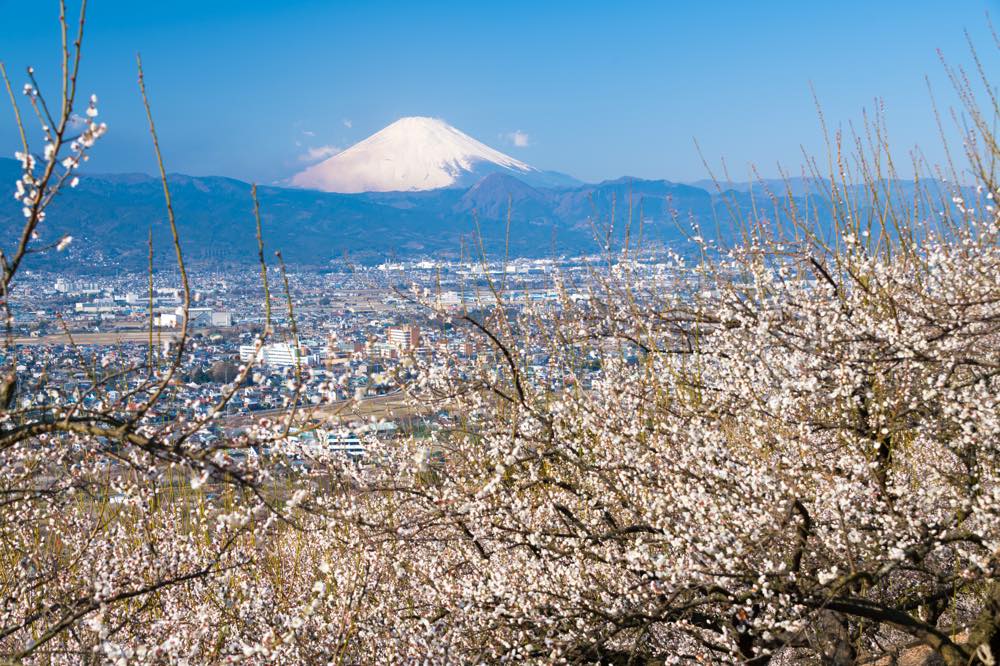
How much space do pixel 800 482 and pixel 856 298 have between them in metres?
1.35

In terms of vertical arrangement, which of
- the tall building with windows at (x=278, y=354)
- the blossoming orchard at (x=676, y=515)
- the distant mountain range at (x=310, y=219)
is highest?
the distant mountain range at (x=310, y=219)

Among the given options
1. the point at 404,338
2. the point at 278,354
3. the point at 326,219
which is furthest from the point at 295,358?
the point at 326,219

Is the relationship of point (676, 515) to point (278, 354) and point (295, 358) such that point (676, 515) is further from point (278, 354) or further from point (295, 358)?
point (278, 354)

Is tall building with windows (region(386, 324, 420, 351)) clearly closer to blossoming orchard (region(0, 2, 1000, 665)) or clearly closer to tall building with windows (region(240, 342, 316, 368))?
blossoming orchard (region(0, 2, 1000, 665))

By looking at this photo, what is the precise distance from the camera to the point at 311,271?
48.5 m

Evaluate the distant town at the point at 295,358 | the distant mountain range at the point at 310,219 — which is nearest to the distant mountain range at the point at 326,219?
the distant mountain range at the point at 310,219

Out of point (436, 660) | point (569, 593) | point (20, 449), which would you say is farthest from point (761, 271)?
point (20, 449)

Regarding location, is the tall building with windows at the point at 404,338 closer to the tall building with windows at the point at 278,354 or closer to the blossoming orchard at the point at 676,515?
the blossoming orchard at the point at 676,515

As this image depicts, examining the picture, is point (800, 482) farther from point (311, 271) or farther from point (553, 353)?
point (311, 271)

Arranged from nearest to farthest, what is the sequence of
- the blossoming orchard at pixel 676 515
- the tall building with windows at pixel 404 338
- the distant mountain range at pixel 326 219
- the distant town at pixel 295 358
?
the distant town at pixel 295 358
the blossoming orchard at pixel 676 515
the tall building with windows at pixel 404 338
the distant mountain range at pixel 326 219

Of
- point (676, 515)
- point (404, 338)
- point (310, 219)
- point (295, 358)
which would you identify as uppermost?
point (310, 219)

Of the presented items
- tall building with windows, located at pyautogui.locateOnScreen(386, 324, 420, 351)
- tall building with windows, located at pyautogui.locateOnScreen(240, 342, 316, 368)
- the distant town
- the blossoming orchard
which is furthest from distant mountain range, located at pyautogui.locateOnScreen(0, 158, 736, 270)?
tall building with windows, located at pyautogui.locateOnScreen(240, 342, 316, 368)

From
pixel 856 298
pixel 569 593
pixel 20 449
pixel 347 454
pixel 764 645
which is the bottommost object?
pixel 764 645

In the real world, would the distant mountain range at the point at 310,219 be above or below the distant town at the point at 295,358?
above
